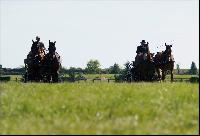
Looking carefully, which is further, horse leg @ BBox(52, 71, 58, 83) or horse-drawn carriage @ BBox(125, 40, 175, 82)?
horse-drawn carriage @ BBox(125, 40, 175, 82)

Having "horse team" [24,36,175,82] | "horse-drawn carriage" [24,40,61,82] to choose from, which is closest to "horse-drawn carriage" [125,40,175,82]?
"horse team" [24,36,175,82]

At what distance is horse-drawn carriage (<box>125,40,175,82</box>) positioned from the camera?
40.1 metres

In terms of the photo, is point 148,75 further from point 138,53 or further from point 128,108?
point 128,108

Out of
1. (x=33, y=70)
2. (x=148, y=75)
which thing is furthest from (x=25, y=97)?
(x=148, y=75)

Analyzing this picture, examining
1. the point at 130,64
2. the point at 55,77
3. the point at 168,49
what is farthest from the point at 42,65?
the point at 168,49

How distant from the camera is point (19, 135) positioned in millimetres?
13938

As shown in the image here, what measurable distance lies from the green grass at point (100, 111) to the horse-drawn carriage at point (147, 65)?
806 inches

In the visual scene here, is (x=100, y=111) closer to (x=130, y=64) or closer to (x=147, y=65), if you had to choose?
(x=147, y=65)

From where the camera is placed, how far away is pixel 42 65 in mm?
37750

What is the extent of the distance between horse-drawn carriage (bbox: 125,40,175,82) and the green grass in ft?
67.2

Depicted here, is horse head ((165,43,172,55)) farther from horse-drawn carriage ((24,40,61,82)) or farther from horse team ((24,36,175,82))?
horse-drawn carriage ((24,40,61,82))

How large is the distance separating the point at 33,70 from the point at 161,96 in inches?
827

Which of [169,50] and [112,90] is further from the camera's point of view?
[169,50]

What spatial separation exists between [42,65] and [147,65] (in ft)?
24.7
